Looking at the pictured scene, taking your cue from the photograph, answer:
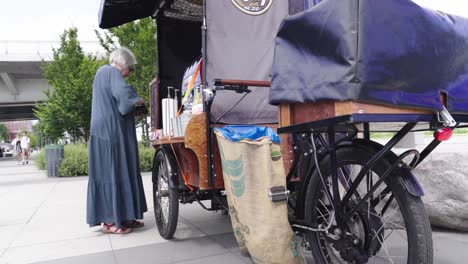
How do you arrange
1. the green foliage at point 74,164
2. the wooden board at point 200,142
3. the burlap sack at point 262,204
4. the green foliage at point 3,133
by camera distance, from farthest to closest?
1. the green foliage at point 3,133
2. the green foliage at point 74,164
3. the wooden board at point 200,142
4. the burlap sack at point 262,204

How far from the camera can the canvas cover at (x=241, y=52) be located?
3666mm

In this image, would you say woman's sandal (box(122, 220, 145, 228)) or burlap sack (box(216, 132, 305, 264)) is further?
woman's sandal (box(122, 220, 145, 228))

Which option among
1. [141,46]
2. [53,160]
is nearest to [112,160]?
[141,46]

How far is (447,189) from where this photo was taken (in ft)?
12.8

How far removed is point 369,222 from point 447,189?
1.95 meters

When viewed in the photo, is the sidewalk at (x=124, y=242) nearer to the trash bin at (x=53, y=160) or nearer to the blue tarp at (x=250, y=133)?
the blue tarp at (x=250, y=133)

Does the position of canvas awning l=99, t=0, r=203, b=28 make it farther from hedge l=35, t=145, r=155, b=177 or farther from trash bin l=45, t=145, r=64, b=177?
trash bin l=45, t=145, r=64, b=177

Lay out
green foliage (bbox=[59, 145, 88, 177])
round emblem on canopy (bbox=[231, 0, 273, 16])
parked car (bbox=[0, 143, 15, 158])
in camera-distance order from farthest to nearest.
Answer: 1. parked car (bbox=[0, 143, 15, 158])
2. green foliage (bbox=[59, 145, 88, 177])
3. round emblem on canopy (bbox=[231, 0, 273, 16])

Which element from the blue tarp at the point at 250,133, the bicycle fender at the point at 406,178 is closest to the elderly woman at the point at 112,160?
the blue tarp at the point at 250,133

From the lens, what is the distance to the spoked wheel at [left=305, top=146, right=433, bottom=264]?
2.06m

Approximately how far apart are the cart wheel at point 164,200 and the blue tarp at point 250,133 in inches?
45.5

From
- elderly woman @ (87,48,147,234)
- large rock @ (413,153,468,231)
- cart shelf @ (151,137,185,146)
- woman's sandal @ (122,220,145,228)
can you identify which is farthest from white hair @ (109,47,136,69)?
large rock @ (413,153,468,231)

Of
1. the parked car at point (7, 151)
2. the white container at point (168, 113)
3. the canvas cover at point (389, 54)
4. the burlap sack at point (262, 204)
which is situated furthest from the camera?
the parked car at point (7, 151)

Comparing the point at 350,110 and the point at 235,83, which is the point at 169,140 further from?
the point at 350,110
